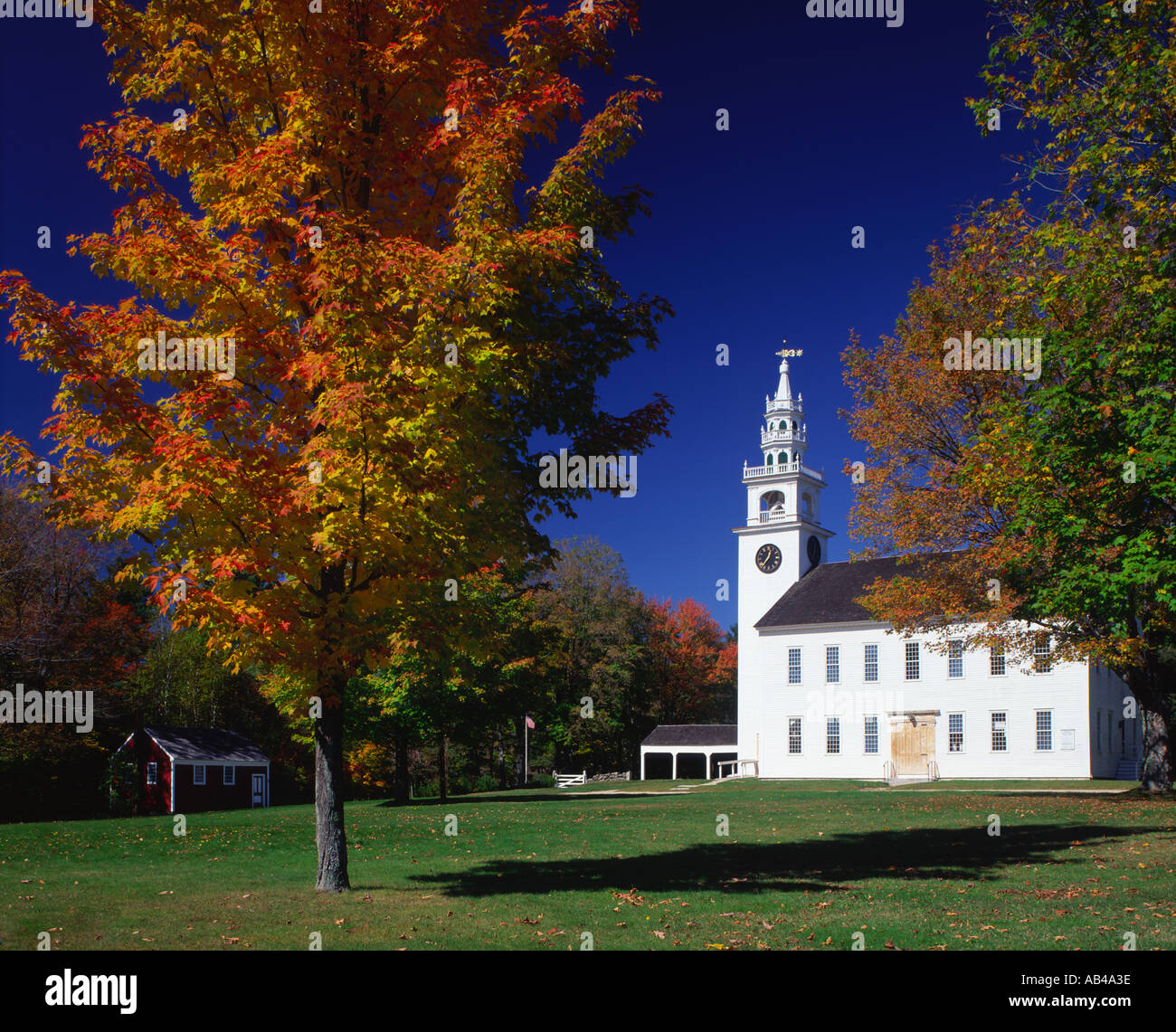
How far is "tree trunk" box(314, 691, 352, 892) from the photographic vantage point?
1261 cm

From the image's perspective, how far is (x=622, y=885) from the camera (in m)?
13.6

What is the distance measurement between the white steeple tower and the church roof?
1.47 meters

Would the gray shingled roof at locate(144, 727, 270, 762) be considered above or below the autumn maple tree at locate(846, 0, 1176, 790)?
below

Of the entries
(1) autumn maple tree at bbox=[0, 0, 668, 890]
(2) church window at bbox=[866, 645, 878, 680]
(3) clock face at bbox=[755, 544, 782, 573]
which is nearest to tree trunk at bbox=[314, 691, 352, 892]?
(1) autumn maple tree at bbox=[0, 0, 668, 890]

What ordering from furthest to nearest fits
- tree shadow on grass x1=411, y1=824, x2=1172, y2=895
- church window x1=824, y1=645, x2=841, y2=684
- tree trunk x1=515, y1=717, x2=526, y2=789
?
tree trunk x1=515, y1=717, x2=526, y2=789
church window x1=824, y1=645, x2=841, y2=684
tree shadow on grass x1=411, y1=824, x2=1172, y2=895

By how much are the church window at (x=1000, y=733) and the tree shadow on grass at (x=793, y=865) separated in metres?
31.1

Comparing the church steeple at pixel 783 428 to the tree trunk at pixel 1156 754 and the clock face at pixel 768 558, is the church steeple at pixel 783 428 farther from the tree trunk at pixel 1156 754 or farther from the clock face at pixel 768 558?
the tree trunk at pixel 1156 754

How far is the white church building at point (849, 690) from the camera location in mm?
49125

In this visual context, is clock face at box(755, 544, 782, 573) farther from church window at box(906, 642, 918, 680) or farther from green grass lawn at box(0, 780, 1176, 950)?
green grass lawn at box(0, 780, 1176, 950)

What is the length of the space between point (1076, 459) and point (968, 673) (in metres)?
36.9

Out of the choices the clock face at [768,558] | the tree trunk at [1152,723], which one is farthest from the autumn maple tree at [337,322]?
the clock face at [768,558]

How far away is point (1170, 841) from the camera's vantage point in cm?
1833

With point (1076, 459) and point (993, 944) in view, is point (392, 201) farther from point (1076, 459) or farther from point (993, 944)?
point (1076, 459)
